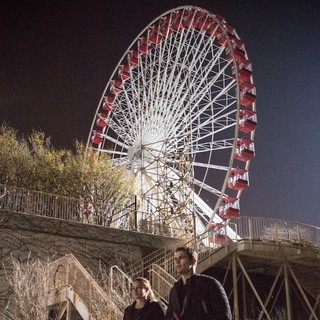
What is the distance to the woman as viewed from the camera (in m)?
6.00

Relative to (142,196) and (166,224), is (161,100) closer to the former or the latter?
(142,196)

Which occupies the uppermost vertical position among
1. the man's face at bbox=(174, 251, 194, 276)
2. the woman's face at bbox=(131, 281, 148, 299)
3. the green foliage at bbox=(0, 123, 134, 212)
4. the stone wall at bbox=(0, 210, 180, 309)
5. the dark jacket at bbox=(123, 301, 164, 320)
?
the green foliage at bbox=(0, 123, 134, 212)

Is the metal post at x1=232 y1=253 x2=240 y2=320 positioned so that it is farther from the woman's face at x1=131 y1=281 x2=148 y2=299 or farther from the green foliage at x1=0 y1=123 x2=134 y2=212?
the woman's face at x1=131 y1=281 x2=148 y2=299

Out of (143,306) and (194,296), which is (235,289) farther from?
(194,296)

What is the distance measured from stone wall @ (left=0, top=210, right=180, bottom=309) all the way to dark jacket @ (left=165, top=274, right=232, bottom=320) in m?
15.3

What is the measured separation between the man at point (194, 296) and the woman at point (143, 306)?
663 mm

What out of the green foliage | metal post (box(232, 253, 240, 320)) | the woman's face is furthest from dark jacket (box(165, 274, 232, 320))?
the green foliage

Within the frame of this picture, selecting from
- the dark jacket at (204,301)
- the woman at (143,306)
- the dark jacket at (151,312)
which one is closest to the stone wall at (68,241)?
the woman at (143,306)

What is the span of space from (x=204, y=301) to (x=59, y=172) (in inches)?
1037

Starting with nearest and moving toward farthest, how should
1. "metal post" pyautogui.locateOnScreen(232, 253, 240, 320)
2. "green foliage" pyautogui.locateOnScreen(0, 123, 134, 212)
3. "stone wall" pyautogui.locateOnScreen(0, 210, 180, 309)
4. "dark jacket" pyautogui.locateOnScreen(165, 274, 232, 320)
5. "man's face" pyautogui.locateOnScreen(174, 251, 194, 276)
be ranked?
"dark jacket" pyautogui.locateOnScreen(165, 274, 232, 320) → "man's face" pyautogui.locateOnScreen(174, 251, 194, 276) → "metal post" pyautogui.locateOnScreen(232, 253, 240, 320) → "stone wall" pyautogui.locateOnScreen(0, 210, 180, 309) → "green foliage" pyautogui.locateOnScreen(0, 123, 134, 212)

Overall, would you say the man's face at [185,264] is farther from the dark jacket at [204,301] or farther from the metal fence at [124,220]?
the metal fence at [124,220]

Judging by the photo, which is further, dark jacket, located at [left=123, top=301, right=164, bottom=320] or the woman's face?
the woman's face

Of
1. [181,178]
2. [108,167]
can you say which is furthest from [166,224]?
[108,167]

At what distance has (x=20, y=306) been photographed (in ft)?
49.2
